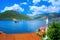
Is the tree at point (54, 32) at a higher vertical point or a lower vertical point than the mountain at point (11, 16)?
lower

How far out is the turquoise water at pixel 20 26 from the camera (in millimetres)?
2197

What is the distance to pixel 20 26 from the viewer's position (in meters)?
2.23

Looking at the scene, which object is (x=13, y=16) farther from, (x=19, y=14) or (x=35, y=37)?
(x=35, y=37)

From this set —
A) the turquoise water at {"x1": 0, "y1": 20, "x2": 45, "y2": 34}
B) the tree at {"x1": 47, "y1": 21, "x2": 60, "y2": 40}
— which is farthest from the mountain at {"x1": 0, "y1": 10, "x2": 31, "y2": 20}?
the tree at {"x1": 47, "y1": 21, "x2": 60, "y2": 40}

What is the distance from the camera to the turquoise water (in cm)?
220

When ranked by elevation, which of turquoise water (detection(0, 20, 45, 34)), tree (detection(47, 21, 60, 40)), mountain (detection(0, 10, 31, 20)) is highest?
mountain (detection(0, 10, 31, 20))

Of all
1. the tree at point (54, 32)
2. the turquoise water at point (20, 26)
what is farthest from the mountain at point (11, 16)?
the tree at point (54, 32)

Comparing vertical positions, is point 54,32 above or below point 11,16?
below

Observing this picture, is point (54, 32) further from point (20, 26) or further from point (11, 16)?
point (11, 16)

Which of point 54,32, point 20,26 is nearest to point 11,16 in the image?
point 20,26

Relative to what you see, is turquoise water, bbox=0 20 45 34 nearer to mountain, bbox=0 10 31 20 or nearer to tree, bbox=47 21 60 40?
mountain, bbox=0 10 31 20

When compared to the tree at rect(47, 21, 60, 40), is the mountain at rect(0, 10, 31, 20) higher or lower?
higher

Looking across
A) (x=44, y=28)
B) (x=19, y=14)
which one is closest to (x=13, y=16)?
(x=19, y=14)

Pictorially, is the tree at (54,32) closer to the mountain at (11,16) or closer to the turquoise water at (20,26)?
the turquoise water at (20,26)
